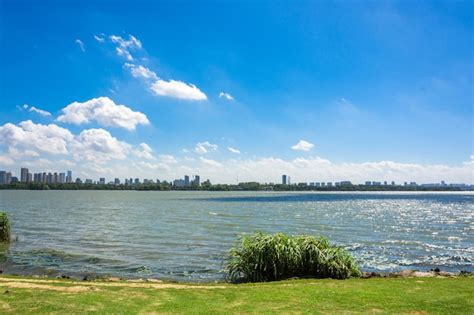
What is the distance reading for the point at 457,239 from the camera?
36938 mm

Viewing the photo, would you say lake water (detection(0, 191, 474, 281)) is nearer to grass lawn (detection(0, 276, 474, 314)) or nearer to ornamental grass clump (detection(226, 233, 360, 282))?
ornamental grass clump (detection(226, 233, 360, 282))

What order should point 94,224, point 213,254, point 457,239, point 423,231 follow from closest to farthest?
1. point 213,254
2. point 457,239
3. point 423,231
4. point 94,224

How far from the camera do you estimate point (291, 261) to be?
16.9 metres

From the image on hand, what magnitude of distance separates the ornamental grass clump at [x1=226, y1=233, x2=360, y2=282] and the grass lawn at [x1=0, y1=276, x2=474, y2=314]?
2953 mm

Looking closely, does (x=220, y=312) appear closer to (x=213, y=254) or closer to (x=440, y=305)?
(x=440, y=305)

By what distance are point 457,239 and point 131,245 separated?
29.4m

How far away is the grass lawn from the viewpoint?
1034 cm

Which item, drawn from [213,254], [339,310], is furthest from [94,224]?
[339,310]

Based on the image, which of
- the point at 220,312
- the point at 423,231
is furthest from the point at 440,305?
the point at 423,231

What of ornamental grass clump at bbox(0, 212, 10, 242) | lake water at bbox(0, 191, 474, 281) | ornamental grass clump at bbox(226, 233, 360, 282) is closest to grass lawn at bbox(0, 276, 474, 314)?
ornamental grass clump at bbox(226, 233, 360, 282)

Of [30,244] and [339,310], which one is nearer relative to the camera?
[339,310]

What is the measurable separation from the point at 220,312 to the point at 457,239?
34184mm

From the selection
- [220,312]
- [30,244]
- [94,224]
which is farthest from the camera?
[94,224]

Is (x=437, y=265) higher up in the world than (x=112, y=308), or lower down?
lower down
